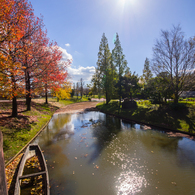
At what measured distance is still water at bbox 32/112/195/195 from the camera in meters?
5.29

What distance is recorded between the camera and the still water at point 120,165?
5293mm

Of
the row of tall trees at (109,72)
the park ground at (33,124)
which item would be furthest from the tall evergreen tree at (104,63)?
the park ground at (33,124)

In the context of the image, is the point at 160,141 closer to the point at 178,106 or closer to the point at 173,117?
the point at 173,117

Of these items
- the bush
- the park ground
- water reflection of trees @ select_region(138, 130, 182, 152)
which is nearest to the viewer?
the park ground

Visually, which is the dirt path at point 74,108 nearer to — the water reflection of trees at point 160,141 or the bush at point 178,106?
the water reflection of trees at point 160,141

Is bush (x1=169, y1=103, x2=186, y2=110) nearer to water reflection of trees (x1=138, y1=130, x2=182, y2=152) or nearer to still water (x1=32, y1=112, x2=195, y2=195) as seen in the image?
water reflection of trees (x1=138, y1=130, x2=182, y2=152)

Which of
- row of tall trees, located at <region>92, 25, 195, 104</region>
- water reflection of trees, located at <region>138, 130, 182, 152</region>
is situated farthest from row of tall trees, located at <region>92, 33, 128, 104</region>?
water reflection of trees, located at <region>138, 130, 182, 152</region>

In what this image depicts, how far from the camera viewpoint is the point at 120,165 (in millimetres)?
6965

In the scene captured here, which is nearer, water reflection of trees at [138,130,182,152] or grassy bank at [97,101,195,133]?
water reflection of trees at [138,130,182,152]

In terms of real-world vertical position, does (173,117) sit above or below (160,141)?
above

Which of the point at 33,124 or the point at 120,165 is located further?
the point at 33,124

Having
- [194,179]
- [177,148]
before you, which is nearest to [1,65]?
[194,179]

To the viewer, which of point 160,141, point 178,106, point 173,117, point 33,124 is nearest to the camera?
point 160,141

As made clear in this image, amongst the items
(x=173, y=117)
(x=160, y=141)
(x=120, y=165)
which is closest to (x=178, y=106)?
(x=173, y=117)
